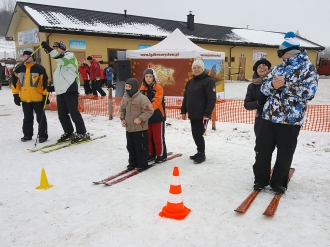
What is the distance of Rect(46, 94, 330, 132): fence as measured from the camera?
24.6 feet

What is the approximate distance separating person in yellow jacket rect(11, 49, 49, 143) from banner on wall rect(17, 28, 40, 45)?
1560 cm

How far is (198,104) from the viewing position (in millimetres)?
4445

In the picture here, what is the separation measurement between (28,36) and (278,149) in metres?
22.2

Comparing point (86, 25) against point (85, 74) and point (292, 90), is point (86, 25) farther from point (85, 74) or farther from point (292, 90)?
point (292, 90)

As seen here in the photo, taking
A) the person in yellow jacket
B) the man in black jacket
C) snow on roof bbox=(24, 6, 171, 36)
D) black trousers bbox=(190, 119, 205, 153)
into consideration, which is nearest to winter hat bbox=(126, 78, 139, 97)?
the man in black jacket

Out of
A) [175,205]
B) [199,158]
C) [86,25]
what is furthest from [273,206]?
[86,25]

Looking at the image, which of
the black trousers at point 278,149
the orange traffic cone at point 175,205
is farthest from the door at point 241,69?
the orange traffic cone at point 175,205

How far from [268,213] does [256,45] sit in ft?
98.5

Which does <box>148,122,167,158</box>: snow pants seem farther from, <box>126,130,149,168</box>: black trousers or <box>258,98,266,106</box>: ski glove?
<box>258,98,266,106</box>: ski glove

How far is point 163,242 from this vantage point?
8.52 feet

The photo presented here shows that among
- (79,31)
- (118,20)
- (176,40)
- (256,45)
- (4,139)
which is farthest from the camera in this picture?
(256,45)

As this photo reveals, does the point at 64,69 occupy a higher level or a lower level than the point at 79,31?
lower

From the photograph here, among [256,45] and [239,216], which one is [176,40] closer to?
[239,216]

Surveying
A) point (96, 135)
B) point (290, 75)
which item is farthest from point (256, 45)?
point (290, 75)
